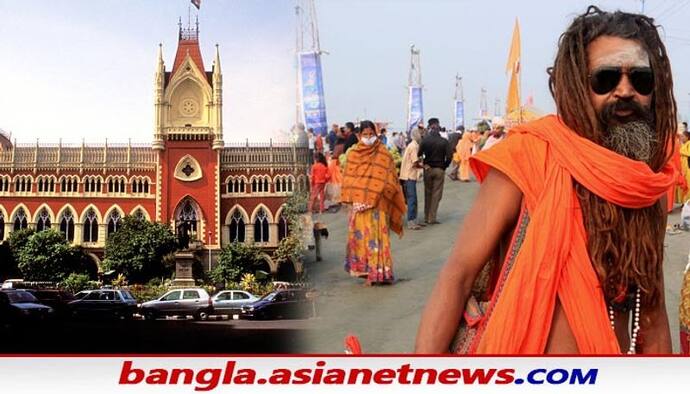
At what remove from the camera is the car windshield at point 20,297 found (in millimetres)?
2658

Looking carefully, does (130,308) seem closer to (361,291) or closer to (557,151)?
(361,291)

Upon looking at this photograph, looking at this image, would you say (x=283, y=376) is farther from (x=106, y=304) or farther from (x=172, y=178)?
(x=172, y=178)

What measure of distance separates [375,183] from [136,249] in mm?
1974

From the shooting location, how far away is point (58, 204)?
9.11 feet

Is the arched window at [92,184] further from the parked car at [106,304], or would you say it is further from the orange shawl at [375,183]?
the orange shawl at [375,183]

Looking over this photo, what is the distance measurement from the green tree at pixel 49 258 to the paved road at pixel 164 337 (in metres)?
0.20

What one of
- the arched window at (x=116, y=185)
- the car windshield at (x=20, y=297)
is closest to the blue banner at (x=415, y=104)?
the arched window at (x=116, y=185)

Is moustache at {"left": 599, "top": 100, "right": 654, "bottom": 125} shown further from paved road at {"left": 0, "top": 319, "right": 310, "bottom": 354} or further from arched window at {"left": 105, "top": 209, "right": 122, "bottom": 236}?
arched window at {"left": 105, "top": 209, "right": 122, "bottom": 236}

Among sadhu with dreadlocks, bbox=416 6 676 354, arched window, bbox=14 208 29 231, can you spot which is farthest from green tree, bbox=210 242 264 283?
sadhu with dreadlocks, bbox=416 6 676 354

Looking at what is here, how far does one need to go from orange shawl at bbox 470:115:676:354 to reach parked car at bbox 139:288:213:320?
141 cm

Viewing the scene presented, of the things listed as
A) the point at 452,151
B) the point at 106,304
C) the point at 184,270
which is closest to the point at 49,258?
the point at 106,304

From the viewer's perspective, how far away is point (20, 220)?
9.00 ft

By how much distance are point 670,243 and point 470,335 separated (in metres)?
1.18

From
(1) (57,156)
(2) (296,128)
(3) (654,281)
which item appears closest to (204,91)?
(2) (296,128)
